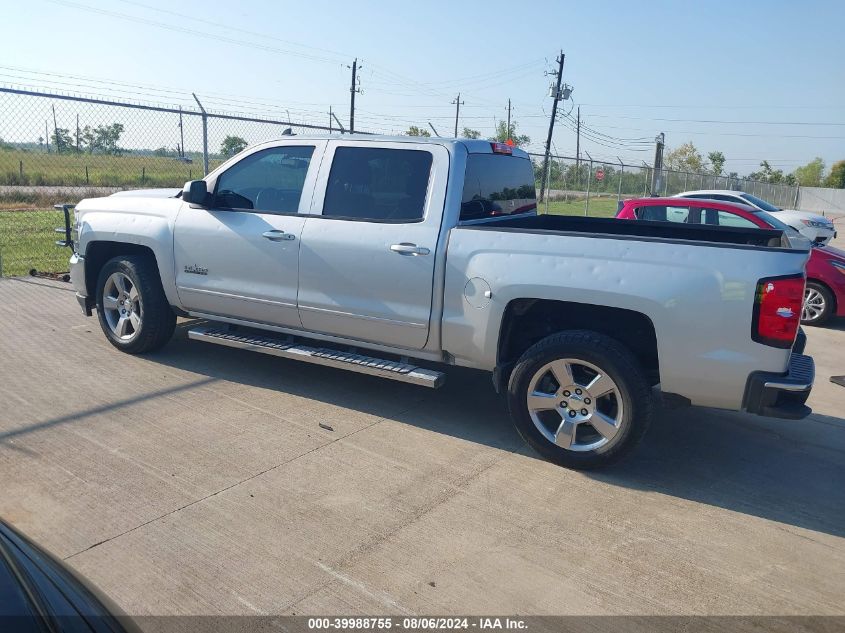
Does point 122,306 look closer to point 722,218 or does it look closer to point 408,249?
point 408,249

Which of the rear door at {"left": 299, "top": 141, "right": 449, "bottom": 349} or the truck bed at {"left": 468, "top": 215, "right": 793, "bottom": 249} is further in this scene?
the truck bed at {"left": 468, "top": 215, "right": 793, "bottom": 249}

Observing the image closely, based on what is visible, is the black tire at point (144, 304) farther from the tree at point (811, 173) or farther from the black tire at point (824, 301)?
the tree at point (811, 173)

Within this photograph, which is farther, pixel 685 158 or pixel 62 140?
pixel 685 158

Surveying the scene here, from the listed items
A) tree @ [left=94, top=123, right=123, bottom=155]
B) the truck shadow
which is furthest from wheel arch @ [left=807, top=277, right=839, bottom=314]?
tree @ [left=94, top=123, right=123, bottom=155]

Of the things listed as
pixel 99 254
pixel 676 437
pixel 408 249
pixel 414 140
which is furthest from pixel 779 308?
pixel 99 254

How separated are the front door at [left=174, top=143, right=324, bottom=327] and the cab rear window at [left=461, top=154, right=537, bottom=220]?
1.20 m

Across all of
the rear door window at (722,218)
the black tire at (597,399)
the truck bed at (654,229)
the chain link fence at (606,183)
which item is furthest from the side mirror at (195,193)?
the chain link fence at (606,183)

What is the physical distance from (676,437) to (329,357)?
8.33ft

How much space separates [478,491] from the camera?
4.09 m

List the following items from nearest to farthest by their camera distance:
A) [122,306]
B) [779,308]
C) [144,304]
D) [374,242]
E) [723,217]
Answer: [779,308] → [374,242] → [144,304] → [122,306] → [723,217]

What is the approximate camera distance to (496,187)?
5.48m

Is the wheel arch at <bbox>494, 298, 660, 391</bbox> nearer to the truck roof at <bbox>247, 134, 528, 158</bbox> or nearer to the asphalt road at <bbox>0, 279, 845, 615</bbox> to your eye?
the asphalt road at <bbox>0, 279, 845, 615</bbox>

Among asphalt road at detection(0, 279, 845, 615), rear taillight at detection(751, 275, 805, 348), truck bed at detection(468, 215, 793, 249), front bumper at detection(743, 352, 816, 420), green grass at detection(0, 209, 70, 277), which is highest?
truck bed at detection(468, 215, 793, 249)

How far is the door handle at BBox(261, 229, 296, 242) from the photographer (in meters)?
5.28
